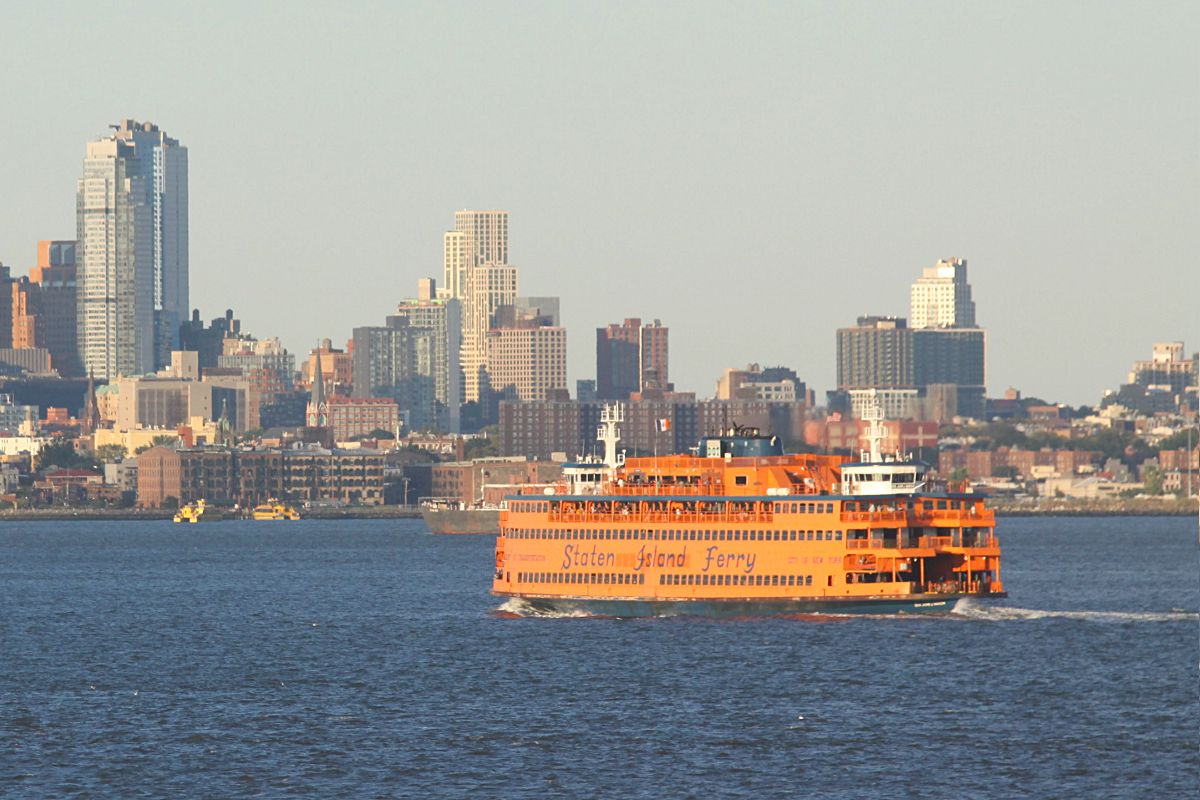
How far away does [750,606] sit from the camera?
10412cm

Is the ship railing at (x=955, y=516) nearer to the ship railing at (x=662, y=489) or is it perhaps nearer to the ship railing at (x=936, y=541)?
the ship railing at (x=936, y=541)

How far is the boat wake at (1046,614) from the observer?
107m

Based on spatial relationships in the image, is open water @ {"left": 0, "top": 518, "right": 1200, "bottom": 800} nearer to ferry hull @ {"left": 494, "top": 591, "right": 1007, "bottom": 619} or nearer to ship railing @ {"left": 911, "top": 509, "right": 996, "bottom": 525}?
ferry hull @ {"left": 494, "top": 591, "right": 1007, "bottom": 619}

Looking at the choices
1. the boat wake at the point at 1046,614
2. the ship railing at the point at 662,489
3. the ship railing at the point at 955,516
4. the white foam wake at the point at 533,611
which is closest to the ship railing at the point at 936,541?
the ship railing at the point at 955,516

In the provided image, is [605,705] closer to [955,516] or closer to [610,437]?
[955,516]

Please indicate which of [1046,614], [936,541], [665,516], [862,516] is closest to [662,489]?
[665,516]

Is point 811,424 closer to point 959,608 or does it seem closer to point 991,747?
point 959,608

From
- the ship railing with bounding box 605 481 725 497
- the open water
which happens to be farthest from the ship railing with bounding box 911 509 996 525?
the ship railing with bounding box 605 481 725 497

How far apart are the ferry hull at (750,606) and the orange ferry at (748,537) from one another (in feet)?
0.24

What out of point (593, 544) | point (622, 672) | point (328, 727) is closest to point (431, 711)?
point (328, 727)

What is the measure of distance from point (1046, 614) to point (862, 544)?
561 inches

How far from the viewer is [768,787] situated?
222 feet

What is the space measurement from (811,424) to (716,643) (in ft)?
157

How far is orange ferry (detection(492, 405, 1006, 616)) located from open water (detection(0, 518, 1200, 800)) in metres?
1.21
